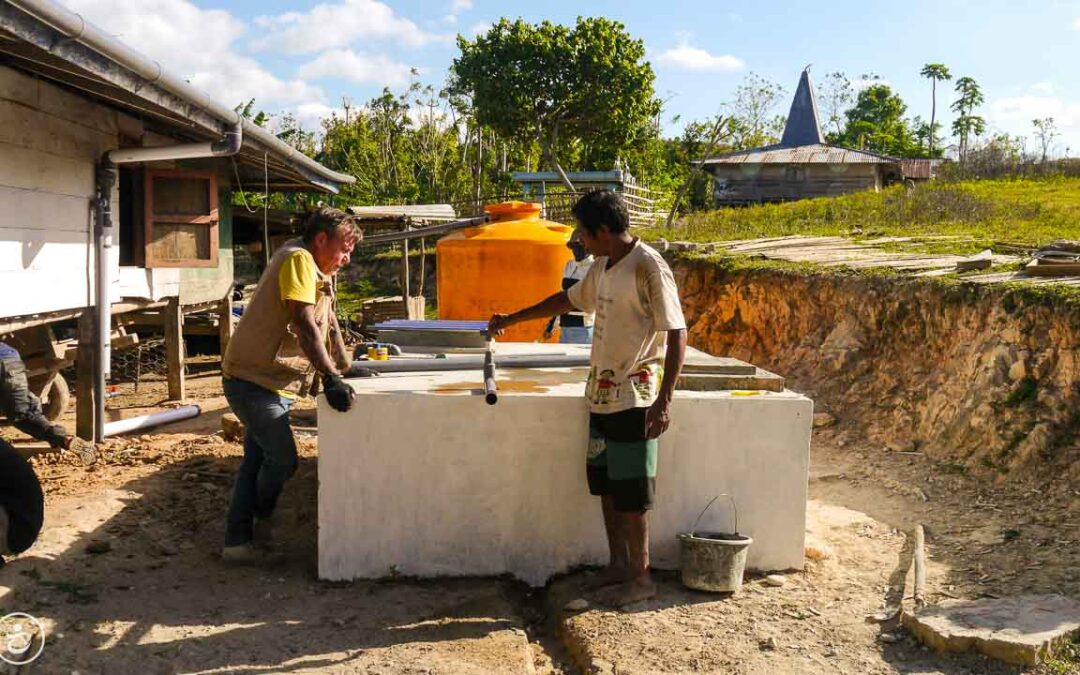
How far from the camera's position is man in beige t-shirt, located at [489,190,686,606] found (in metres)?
4.01

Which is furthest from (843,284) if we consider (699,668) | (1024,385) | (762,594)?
(699,668)

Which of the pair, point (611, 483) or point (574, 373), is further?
point (574, 373)

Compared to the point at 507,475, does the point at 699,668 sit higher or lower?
lower

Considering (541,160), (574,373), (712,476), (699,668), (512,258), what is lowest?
(699,668)

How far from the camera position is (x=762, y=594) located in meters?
4.36

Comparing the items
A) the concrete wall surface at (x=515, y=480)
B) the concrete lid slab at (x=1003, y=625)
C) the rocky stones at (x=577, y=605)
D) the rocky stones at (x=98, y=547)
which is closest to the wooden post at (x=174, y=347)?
the rocky stones at (x=98, y=547)

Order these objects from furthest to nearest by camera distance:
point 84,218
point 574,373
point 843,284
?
1. point 843,284
2. point 84,218
3. point 574,373

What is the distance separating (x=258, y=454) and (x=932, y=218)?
12.3m

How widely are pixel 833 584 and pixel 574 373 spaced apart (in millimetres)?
1713

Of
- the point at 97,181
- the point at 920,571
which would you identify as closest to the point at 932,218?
the point at 920,571

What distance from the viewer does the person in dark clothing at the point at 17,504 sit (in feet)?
14.2

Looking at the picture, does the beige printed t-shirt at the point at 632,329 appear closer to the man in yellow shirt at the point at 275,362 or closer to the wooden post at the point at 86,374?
the man in yellow shirt at the point at 275,362

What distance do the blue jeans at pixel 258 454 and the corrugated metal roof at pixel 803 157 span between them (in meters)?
27.5

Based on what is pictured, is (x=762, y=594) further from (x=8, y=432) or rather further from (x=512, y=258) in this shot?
(x=8, y=432)
